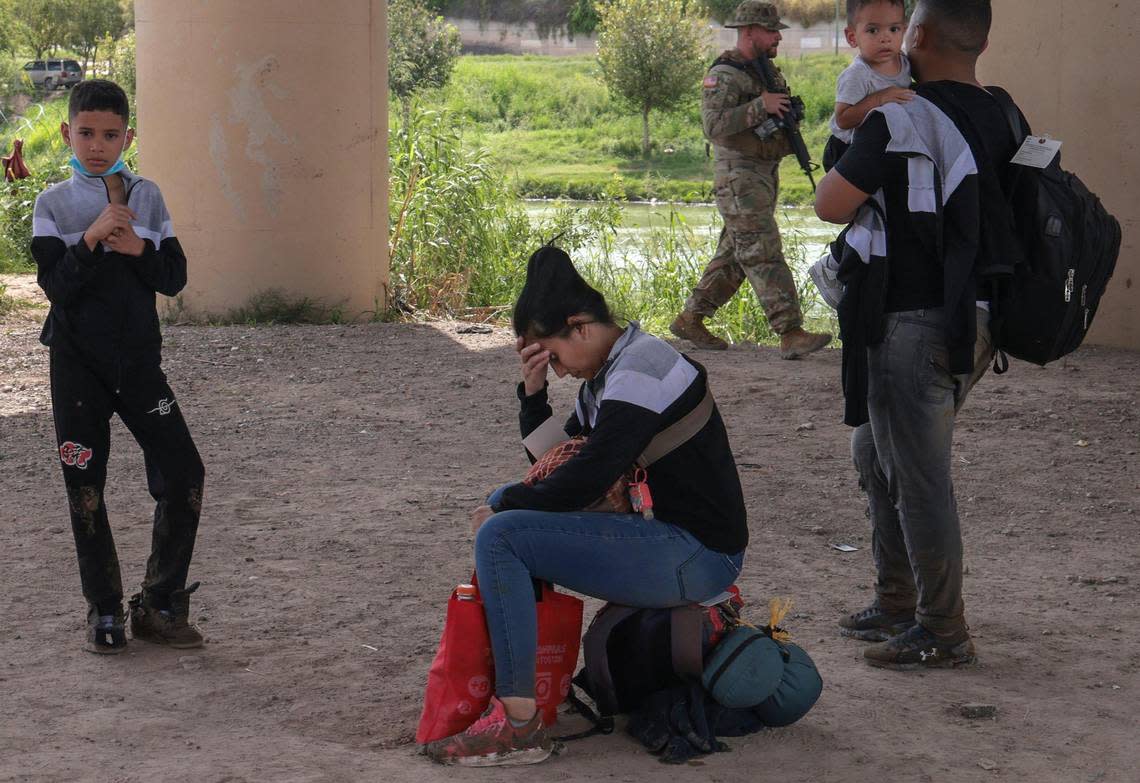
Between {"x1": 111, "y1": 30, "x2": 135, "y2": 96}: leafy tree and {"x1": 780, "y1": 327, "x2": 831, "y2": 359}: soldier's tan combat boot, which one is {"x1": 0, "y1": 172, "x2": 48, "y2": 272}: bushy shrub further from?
{"x1": 111, "y1": 30, "x2": 135, "y2": 96}: leafy tree

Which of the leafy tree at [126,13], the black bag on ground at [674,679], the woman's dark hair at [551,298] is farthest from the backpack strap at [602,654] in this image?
the leafy tree at [126,13]

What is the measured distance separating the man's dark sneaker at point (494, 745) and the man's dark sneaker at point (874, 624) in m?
1.29

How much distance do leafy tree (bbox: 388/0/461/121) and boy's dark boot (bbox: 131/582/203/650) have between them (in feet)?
97.6

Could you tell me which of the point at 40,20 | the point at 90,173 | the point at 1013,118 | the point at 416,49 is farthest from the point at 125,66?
the point at 1013,118

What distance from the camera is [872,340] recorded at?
12.4 ft

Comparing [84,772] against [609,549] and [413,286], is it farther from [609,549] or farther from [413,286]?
[413,286]

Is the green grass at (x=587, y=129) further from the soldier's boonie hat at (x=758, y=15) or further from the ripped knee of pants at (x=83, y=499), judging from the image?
the ripped knee of pants at (x=83, y=499)

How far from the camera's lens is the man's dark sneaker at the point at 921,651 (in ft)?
13.1

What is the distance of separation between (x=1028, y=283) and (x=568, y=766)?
1645mm

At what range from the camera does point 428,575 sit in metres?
4.89

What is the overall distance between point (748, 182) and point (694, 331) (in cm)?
99

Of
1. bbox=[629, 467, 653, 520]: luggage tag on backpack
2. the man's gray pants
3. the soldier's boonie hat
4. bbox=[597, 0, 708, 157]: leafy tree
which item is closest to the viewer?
bbox=[629, 467, 653, 520]: luggage tag on backpack

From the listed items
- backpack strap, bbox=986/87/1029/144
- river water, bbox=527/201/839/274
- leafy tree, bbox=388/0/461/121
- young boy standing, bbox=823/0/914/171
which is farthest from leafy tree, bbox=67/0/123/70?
backpack strap, bbox=986/87/1029/144

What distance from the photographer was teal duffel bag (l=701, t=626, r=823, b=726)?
Answer: 3.40 metres
